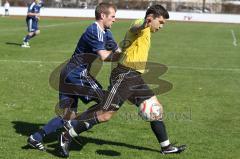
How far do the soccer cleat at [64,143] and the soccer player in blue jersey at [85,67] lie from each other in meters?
0.32

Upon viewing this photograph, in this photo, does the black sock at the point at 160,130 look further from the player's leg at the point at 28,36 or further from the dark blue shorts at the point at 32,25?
the dark blue shorts at the point at 32,25

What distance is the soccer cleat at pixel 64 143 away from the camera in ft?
21.8

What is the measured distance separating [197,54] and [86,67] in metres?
15.3

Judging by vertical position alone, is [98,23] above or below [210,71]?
above

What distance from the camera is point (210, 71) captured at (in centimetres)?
1617

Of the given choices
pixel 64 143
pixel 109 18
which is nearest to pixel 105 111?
pixel 64 143

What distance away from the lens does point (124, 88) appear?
22.0ft

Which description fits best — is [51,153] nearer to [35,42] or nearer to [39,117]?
[39,117]

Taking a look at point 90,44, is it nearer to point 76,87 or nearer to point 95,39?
point 95,39

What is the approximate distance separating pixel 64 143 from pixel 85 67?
106 cm

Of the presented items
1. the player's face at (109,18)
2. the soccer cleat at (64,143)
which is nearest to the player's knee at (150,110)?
the soccer cleat at (64,143)

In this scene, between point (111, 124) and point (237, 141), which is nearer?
Result: point (237, 141)

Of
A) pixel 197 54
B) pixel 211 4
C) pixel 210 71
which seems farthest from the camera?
pixel 211 4

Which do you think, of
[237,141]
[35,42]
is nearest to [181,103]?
[237,141]
